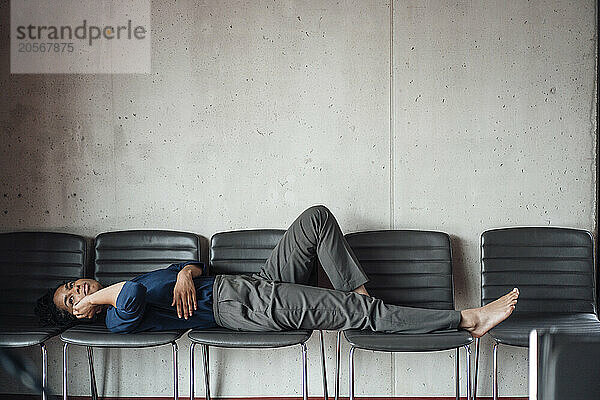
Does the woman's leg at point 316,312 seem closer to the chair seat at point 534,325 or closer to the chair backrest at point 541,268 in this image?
the chair seat at point 534,325

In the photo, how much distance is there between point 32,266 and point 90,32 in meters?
1.31

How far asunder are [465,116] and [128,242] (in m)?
1.94

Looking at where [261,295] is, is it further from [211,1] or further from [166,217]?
[211,1]

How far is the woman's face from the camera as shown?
3.36m

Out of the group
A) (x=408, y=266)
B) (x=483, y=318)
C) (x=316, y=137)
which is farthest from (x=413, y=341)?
(x=316, y=137)

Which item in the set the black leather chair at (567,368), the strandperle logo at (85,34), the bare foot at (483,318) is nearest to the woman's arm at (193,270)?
the strandperle logo at (85,34)

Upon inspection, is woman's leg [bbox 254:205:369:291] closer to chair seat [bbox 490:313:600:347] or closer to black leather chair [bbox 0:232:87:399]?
chair seat [bbox 490:313:600:347]

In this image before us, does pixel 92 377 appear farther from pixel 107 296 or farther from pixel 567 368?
pixel 567 368

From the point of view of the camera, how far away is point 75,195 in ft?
12.6

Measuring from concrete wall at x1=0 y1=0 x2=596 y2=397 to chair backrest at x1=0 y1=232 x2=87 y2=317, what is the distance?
0.18m

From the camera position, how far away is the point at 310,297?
3260mm

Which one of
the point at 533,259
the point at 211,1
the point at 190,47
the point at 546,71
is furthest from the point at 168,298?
the point at 546,71

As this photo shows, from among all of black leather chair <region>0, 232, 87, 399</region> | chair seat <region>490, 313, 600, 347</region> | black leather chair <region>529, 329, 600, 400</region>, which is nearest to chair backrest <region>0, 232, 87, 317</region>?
black leather chair <region>0, 232, 87, 399</region>

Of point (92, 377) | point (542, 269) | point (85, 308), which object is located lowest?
point (92, 377)
